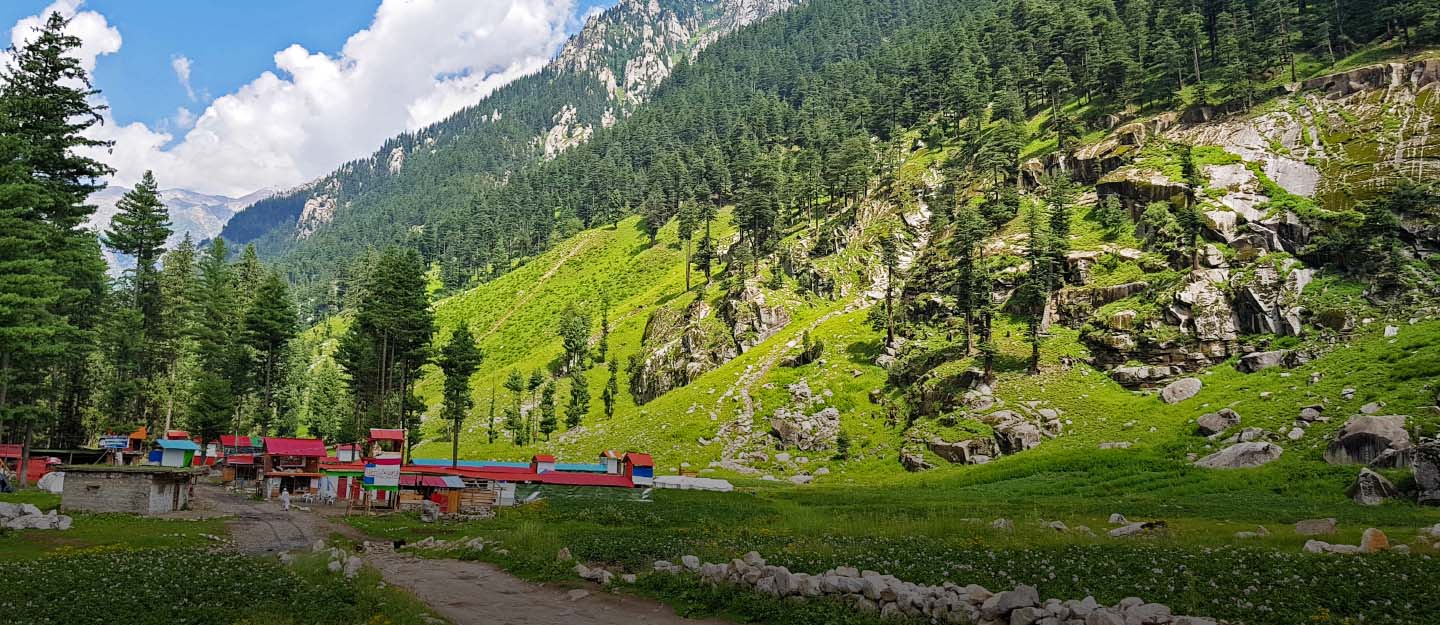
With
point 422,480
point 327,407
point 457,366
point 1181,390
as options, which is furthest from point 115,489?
point 1181,390

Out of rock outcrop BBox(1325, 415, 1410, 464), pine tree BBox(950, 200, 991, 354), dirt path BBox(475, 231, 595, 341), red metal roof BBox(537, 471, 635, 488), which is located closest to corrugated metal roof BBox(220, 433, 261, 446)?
red metal roof BBox(537, 471, 635, 488)

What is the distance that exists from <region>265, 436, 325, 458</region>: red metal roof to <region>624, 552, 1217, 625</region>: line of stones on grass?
179ft

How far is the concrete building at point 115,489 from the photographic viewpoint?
119 ft

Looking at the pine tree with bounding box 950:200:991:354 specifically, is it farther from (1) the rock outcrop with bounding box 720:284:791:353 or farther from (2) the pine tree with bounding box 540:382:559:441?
(2) the pine tree with bounding box 540:382:559:441

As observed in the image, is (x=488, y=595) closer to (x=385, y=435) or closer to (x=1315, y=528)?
(x=1315, y=528)

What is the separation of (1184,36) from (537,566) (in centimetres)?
13173

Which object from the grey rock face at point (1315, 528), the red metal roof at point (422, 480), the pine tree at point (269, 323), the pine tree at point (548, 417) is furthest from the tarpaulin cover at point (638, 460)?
the grey rock face at point (1315, 528)

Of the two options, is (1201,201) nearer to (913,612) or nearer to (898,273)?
(898,273)

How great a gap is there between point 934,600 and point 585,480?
44.3m

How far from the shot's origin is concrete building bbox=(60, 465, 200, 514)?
3612 cm

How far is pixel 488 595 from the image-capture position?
21.1 meters

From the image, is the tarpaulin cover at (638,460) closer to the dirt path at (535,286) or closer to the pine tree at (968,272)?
the pine tree at (968,272)

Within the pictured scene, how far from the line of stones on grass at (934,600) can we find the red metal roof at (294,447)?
54672mm

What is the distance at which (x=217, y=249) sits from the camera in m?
96.8
